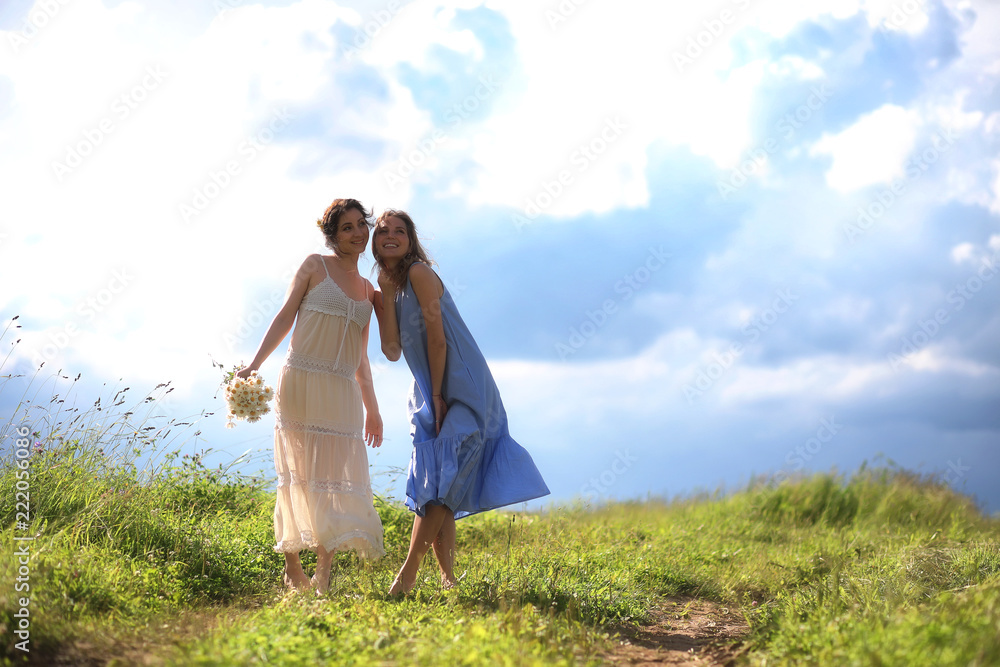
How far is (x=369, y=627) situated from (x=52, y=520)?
3.03 metres

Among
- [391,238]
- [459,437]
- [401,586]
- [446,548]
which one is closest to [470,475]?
[459,437]

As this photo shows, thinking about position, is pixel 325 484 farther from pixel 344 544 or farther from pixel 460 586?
pixel 460 586

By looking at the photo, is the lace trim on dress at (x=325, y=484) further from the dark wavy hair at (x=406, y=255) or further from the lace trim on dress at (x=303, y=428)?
the dark wavy hair at (x=406, y=255)

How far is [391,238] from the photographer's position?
5031 mm

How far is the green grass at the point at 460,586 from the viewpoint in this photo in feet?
11.5

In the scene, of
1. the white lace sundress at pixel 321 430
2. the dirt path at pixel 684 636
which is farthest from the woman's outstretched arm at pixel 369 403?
the dirt path at pixel 684 636

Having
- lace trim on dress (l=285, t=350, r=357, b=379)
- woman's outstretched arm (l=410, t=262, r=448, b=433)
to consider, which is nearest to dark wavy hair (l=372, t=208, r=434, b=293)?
woman's outstretched arm (l=410, t=262, r=448, b=433)

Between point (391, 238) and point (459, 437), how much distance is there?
1379mm

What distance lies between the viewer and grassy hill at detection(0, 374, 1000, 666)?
11.5 ft

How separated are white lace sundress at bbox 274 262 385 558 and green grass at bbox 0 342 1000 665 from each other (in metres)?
0.43

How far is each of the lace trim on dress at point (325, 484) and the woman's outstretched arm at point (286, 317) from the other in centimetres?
81

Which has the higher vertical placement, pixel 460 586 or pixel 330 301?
pixel 330 301

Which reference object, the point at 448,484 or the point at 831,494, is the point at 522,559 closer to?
the point at 448,484

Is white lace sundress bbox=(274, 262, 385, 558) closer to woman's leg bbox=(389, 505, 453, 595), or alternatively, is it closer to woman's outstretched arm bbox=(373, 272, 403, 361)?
woman's outstretched arm bbox=(373, 272, 403, 361)
